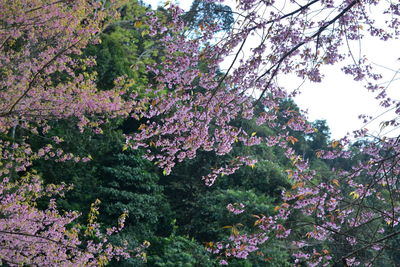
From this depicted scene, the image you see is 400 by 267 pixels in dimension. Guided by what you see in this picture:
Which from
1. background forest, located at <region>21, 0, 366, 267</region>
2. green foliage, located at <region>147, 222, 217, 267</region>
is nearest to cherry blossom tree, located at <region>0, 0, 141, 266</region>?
background forest, located at <region>21, 0, 366, 267</region>

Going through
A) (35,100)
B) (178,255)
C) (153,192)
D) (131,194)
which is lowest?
(178,255)

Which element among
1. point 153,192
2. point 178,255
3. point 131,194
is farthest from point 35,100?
point 153,192

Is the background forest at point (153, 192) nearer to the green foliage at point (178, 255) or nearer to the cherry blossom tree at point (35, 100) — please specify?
the green foliage at point (178, 255)

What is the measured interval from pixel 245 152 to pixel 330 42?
11070 mm

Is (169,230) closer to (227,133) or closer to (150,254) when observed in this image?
(150,254)

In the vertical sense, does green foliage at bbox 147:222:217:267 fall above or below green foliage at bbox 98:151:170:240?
below

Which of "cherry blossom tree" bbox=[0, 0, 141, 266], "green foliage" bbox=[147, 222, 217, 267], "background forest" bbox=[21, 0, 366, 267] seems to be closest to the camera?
"cherry blossom tree" bbox=[0, 0, 141, 266]

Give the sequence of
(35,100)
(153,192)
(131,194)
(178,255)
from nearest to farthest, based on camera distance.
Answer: (35,100)
(178,255)
(131,194)
(153,192)

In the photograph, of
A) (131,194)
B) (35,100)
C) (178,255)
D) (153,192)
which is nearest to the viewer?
(35,100)

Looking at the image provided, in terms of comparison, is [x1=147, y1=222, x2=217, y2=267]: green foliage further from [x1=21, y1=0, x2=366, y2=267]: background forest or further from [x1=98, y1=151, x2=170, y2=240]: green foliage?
[x1=98, y1=151, x2=170, y2=240]: green foliage

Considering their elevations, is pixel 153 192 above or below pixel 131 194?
above

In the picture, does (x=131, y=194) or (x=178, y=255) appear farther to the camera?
(x=131, y=194)

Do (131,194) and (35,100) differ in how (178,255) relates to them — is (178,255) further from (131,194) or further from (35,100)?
(35,100)

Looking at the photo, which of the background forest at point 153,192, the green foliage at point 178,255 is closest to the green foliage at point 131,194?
the background forest at point 153,192
